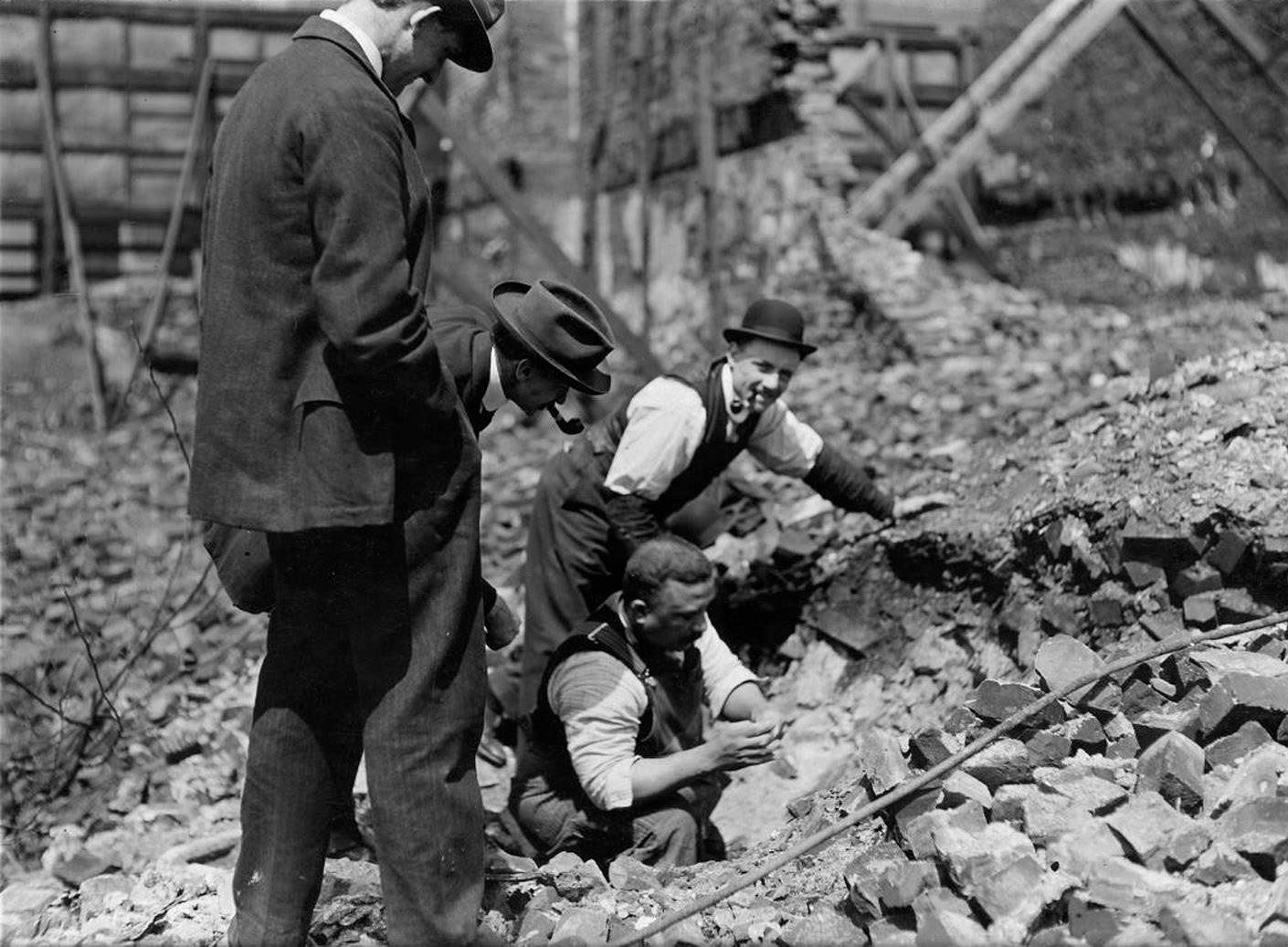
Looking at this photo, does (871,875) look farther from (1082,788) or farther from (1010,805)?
(1082,788)

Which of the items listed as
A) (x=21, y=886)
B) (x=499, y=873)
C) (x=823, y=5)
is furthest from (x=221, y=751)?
(x=823, y=5)

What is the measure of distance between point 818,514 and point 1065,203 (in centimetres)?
965

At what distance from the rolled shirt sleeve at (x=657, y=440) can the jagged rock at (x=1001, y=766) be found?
1.47m

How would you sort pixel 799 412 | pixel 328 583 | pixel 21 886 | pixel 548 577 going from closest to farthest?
1. pixel 328 583
2. pixel 21 886
3. pixel 548 577
4. pixel 799 412

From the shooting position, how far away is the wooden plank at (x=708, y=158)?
891 cm

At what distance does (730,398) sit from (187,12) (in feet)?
30.3

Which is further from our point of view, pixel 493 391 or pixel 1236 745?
pixel 1236 745

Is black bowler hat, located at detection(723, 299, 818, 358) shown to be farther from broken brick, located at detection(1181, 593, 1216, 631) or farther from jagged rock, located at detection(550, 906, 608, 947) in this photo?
jagged rock, located at detection(550, 906, 608, 947)

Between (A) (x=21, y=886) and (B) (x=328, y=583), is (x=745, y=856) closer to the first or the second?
(B) (x=328, y=583)

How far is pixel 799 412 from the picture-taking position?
703 centimetres

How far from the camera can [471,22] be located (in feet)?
8.09

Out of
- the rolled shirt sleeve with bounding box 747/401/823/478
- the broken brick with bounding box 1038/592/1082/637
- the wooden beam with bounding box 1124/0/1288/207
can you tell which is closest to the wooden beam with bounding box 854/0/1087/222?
the wooden beam with bounding box 1124/0/1288/207

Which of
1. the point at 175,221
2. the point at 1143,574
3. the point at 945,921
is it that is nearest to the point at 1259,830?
the point at 945,921

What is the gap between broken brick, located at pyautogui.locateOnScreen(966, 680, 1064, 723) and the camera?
3.07 metres
